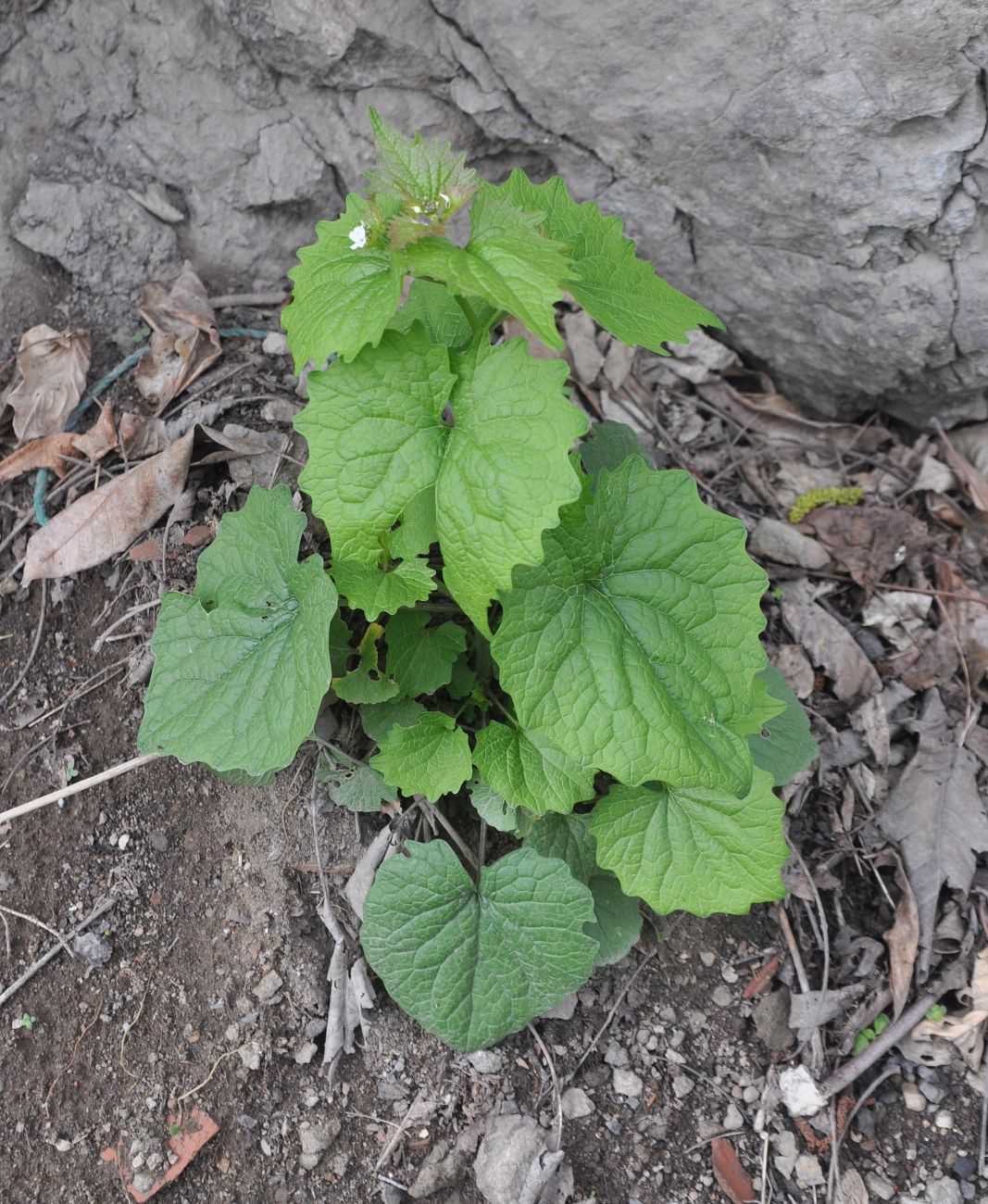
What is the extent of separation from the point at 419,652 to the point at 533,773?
39 cm

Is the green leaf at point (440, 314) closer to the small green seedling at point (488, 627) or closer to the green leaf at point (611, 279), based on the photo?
the small green seedling at point (488, 627)

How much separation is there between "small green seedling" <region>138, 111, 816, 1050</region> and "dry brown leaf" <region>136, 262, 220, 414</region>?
0.74 metres

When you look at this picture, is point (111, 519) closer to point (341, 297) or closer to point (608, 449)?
point (341, 297)

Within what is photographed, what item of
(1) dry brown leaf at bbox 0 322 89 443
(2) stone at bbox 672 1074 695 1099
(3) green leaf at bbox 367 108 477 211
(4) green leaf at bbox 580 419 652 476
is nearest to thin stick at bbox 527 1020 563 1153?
(2) stone at bbox 672 1074 695 1099

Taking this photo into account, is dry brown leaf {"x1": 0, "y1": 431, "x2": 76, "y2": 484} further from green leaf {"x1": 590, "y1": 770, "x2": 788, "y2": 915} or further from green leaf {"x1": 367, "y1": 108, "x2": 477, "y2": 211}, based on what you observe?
green leaf {"x1": 590, "y1": 770, "x2": 788, "y2": 915}

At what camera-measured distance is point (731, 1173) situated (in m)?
2.18

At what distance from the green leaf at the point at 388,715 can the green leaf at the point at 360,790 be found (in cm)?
9

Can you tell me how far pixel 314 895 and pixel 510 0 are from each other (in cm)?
242

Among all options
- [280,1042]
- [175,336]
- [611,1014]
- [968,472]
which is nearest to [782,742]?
[611,1014]

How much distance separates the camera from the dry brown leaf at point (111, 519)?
8.49 feet

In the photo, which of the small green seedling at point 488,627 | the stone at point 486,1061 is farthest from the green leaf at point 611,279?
the stone at point 486,1061

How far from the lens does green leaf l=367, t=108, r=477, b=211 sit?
5.63ft

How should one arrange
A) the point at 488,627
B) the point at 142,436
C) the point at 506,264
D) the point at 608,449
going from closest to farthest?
the point at 506,264, the point at 488,627, the point at 608,449, the point at 142,436

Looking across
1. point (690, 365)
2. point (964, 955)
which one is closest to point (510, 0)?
point (690, 365)
